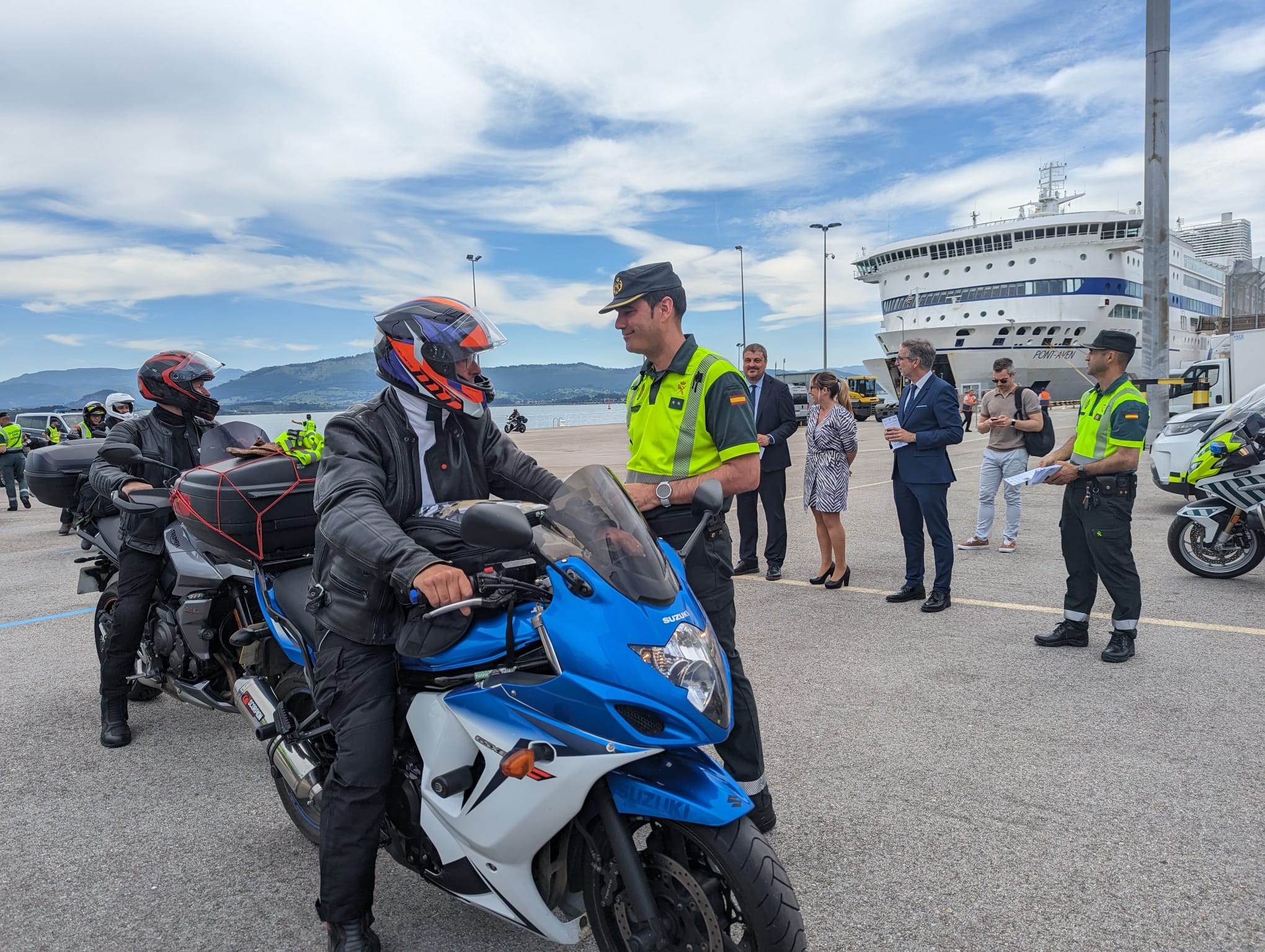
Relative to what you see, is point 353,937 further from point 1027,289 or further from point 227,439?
point 1027,289

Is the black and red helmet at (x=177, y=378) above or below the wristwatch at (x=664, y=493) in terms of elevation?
above

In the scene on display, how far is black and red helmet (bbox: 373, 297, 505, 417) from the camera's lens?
7.50 ft

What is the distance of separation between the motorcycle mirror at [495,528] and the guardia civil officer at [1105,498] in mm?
4111

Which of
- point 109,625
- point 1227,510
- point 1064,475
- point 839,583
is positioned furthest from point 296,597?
point 1227,510

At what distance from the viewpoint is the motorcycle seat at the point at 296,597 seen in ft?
8.91

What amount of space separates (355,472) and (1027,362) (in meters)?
48.8

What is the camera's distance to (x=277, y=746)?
284 cm

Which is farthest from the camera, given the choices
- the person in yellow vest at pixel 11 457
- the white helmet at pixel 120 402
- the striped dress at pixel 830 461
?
the person in yellow vest at pixel 11 457

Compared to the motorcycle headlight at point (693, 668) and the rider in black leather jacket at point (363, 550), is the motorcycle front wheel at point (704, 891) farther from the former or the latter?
the rider in black leather jacket at point (363, 550)

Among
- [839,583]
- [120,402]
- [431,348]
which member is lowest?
[839,583]

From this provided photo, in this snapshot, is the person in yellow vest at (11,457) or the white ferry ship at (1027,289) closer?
the person in yellow vest at (11,457)

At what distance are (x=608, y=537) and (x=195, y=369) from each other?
329 centimetres

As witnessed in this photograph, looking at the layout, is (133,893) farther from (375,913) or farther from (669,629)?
(669,629)

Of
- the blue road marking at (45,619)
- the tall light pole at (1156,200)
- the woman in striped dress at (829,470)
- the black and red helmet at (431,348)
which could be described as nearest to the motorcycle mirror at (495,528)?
the black and red helmet at (431,348)
